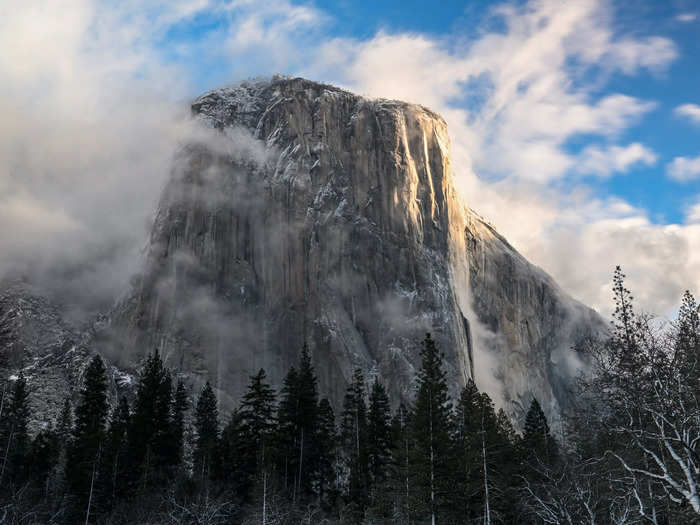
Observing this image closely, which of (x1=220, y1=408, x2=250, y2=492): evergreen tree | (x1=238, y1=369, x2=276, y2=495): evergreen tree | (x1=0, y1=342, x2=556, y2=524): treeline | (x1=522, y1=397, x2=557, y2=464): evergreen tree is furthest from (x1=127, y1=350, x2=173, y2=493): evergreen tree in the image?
(x1=522, y1=397, x2=557, y2=464): evergreen tree

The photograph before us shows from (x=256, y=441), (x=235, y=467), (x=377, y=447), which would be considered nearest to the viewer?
(x=235, y=467)

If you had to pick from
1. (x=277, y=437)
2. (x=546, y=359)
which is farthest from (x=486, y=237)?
(x=277, y=437)

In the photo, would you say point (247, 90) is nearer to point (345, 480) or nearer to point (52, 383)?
point (52, 383)

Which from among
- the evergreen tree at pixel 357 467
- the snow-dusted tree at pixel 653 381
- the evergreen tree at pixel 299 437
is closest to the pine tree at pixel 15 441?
the evergreen tree at pixel 299 437

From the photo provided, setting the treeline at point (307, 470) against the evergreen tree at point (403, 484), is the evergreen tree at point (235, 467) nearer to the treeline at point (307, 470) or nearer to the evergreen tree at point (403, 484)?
the treeline at point (307, 470)

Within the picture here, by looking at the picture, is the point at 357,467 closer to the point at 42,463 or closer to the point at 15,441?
the point at 42,463

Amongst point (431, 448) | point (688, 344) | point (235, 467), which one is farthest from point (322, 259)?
point (688, 344)
